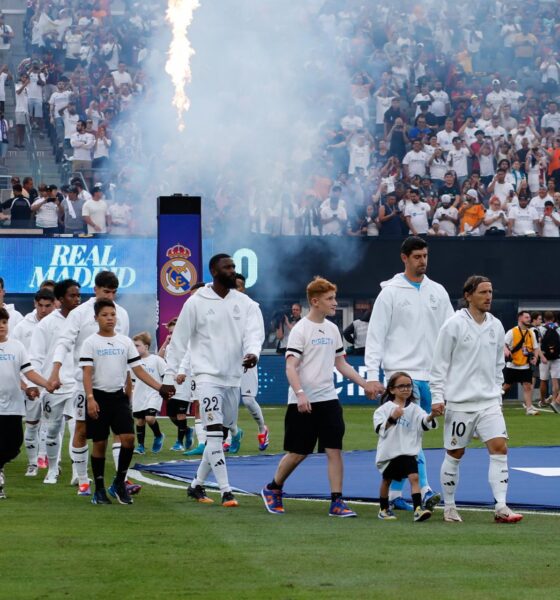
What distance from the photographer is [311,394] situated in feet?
40.2

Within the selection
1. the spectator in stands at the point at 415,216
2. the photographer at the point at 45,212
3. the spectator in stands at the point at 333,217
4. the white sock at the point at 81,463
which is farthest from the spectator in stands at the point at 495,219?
the white sock at the point at 81,463

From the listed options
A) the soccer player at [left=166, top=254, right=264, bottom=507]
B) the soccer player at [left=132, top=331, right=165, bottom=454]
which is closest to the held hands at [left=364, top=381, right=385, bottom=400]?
the soccer player at [left=166, top=254, right=264, bottom=507]

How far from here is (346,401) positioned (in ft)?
101

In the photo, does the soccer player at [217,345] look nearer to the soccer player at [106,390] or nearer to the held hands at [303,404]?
the soccer player at [106,390]

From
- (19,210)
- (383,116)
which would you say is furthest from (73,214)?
(383,116)

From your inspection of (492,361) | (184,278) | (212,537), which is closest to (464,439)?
(492,361)

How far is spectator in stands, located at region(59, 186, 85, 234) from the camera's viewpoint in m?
29.5

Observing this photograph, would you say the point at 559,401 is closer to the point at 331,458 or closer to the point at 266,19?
the point at 266,19

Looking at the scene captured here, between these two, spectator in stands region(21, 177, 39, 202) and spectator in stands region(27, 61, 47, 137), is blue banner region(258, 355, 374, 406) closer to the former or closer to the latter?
spectator in stands region(21, 177, 39, 202)

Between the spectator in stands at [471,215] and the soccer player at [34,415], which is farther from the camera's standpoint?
the spectator in stands at [471,215]

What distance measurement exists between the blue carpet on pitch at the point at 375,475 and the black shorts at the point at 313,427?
1.29 metres

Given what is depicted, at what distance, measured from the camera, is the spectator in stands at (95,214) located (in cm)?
2962

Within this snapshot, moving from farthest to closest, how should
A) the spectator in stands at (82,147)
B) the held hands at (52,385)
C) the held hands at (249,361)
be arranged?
the spectator in stands at (82,147) < the held hands at (52,385) < the held hands at (249,361)

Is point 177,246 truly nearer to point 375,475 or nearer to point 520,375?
point 520,375
